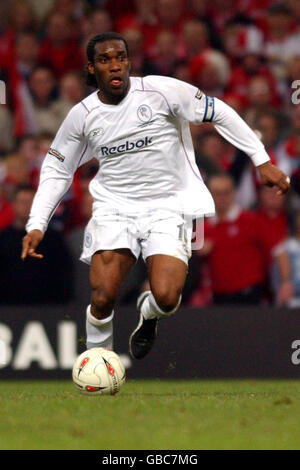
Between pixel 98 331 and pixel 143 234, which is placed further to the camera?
pixel 98 331

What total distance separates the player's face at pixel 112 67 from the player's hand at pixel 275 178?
3.48 feet

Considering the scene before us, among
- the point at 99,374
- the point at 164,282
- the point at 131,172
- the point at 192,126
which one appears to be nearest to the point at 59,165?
the point at 131,172

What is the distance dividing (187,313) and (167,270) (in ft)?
9.55

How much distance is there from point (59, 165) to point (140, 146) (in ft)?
1.97

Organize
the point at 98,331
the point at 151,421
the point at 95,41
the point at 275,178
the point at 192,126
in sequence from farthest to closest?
the point at 192,126, the point at 98,331, the point at 95,41, the point at 275,178, the point at 151,421

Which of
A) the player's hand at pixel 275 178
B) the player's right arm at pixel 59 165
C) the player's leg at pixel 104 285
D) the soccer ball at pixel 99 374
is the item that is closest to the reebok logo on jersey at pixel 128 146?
the player's right arm at pixel 59 165

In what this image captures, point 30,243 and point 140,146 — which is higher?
point 140,146

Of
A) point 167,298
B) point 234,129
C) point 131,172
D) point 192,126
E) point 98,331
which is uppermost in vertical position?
Answer: point 192,126

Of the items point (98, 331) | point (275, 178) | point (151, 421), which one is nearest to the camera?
point (151, 421)

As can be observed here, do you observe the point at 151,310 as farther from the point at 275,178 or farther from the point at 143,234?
the point at 275,178

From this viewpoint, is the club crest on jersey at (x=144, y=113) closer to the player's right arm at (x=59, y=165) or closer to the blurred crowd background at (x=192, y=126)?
the player's right arm at (x=59, y=165)

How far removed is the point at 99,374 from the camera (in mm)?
7230
